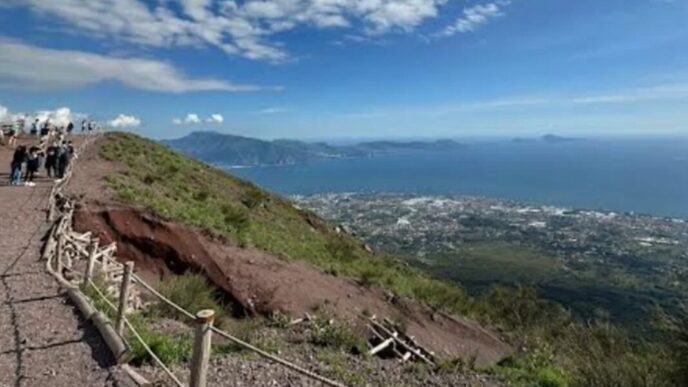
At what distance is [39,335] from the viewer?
9266mm

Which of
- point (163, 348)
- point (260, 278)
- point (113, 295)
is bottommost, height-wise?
point (260, 278)

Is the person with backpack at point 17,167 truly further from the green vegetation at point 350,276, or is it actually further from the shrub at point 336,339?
the shrub at point 336,339

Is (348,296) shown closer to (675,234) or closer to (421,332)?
(421,332)

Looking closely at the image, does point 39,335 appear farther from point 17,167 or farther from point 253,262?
point 17,167

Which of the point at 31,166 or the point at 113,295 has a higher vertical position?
the point at 31,166

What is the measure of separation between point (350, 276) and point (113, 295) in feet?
42.6

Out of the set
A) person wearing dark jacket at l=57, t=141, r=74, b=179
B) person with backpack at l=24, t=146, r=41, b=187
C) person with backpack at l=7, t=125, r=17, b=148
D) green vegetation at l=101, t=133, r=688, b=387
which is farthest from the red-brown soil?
person with backpack at l=7, t=125, r=17, b=148

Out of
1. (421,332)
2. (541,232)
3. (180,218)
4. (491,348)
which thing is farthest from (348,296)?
(541,232)

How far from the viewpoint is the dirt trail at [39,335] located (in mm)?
7746

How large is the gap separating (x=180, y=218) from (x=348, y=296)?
7.06 m

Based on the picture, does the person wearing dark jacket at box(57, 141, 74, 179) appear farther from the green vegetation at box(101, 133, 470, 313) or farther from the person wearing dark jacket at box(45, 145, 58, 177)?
the green vegetation at box(101, 133, 470, 313)

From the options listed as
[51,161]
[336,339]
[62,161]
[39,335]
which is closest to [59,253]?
[39,335]

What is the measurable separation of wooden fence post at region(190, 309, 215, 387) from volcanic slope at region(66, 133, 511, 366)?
1176 centimetres

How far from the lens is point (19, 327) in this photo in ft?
31.4
